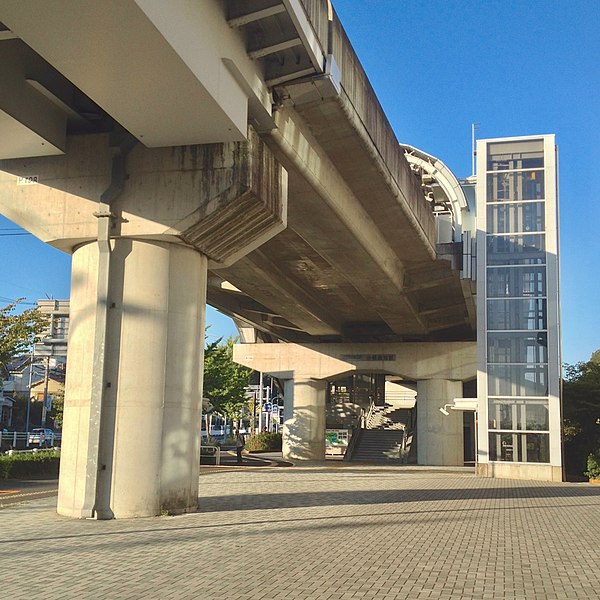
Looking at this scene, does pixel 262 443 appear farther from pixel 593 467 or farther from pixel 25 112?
pixel 25 112

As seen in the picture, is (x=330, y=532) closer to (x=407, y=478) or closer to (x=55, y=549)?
(x=55, y=549)

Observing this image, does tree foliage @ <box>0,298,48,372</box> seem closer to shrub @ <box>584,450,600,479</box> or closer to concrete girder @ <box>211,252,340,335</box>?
concrete girder @ <box>211,252,340,335</box>

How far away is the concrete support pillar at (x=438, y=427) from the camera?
124ft

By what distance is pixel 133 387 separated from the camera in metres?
13.6

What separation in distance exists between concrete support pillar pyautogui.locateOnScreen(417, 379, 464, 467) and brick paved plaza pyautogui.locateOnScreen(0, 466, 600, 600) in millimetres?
19913

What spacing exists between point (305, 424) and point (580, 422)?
15103mm

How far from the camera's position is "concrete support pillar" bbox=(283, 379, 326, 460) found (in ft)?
135

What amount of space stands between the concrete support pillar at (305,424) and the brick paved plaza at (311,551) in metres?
23.1

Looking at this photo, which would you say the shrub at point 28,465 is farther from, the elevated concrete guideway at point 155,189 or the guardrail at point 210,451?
the elevated concrete guideway at point 155,189

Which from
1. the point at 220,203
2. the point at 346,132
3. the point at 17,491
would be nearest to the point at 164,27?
the point at 220,203

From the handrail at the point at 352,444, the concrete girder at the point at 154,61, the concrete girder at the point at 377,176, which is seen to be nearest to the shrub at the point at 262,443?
the handrail at the point at 352,444

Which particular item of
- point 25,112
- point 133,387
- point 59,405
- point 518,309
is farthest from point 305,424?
point 25,112

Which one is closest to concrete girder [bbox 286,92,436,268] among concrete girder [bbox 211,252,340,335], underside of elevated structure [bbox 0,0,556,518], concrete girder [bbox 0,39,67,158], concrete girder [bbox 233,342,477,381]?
underside of elevated structure [bbox 0,0,556,518]

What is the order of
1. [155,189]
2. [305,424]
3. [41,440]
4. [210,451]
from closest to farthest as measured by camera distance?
[155,189] → [210,451] → [305,424] → [41,440]
